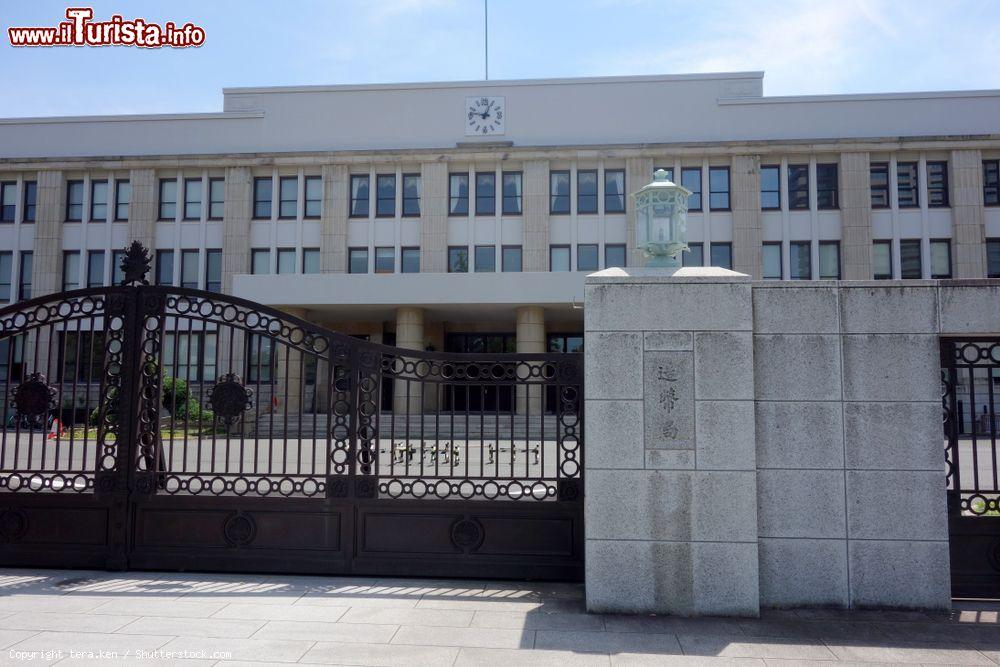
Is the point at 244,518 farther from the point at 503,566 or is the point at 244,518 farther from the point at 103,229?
the point at 103,229

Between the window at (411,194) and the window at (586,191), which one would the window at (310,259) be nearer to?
the window at (411,194)

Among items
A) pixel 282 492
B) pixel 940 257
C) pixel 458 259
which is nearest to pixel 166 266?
pixel 458 259

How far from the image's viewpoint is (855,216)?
30.2 meters

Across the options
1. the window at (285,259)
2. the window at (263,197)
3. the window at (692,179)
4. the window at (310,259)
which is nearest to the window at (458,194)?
the window at (310,259)

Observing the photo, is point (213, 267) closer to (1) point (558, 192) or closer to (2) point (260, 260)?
(2) point (260, 260)

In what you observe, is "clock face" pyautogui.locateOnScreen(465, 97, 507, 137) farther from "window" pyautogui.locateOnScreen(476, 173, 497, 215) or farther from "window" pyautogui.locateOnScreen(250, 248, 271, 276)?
"window" pyautogui.locateOnScreen(250, 248, 271, 276)

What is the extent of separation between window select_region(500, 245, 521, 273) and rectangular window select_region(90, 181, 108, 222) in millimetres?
19287

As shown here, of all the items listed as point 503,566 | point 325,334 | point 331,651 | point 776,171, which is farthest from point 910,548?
point 776,171

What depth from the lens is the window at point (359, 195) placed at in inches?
1271

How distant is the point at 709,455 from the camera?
596 centimetres

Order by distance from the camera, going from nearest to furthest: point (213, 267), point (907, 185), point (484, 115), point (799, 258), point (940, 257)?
point (940, 257) → point (907, 185) → point (799, 258) → point (213, 267) → point (484, 115)

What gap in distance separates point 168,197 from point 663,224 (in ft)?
102

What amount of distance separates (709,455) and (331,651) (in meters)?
3.40

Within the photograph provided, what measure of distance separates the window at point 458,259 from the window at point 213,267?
10887 mm
